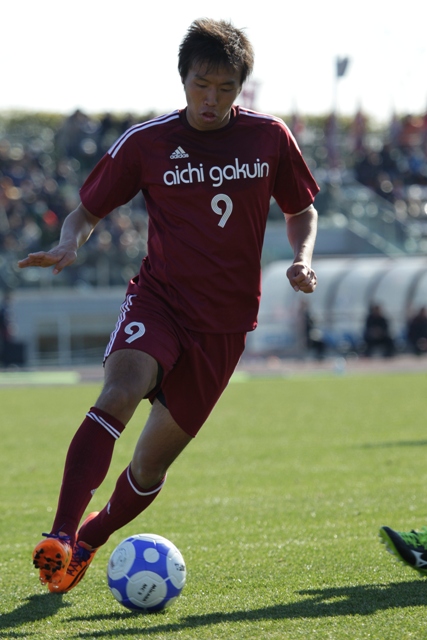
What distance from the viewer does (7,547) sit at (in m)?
6.36

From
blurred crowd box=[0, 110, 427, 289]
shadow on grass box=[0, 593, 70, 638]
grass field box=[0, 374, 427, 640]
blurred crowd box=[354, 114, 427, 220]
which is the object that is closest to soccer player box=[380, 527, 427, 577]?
grass field box=[0, 374, 427, 640]

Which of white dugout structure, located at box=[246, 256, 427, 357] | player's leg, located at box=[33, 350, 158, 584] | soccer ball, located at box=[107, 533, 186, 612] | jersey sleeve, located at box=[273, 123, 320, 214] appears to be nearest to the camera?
player's leg, located at box=[33, 350, 158, 584]

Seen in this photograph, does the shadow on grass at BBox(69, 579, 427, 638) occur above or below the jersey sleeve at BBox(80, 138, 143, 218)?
below

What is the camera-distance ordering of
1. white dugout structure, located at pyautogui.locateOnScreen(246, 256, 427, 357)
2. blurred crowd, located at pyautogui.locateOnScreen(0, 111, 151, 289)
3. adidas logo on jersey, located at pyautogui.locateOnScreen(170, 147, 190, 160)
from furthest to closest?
blurred crowd, located at pyautogui.locateOnScreen(0, 111, 151, 289) < white dugout structure, located at pyautogui.locateOnScreen(246, 256, 427, 357) < adidas logo on jersey, located at pyautogui.locateOnScreen(170, 147, 190, 160)

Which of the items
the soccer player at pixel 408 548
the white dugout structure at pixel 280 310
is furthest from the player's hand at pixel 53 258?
the white dugout structure at pixel 280 310

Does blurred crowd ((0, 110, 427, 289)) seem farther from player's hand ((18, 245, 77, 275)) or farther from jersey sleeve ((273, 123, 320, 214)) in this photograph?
player's hand ((18, 245, 77, 275))

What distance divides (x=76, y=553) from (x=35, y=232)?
1139 inches

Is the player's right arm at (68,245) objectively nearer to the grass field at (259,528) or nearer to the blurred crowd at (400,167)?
the grass field at (259,528)

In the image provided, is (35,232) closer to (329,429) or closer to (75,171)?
(75,171)

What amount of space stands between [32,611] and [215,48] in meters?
2.55

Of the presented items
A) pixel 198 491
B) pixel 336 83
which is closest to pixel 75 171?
pixel 336 83

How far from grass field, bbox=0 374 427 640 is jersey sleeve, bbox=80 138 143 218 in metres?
1.82

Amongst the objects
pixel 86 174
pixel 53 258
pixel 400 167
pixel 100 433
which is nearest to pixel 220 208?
pixel 53 258

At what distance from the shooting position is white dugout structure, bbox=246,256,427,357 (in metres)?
32.0
